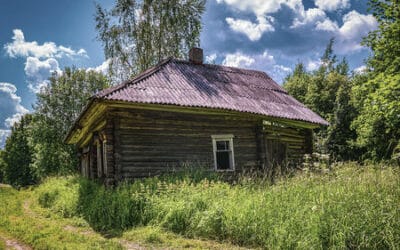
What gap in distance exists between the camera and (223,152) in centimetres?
1402

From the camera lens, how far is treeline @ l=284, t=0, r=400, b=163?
13492 millimetres

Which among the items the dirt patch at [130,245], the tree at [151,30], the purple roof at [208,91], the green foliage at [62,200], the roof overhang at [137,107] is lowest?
the dirt patch at [130,245]

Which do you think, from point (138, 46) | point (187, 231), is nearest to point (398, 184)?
point (187, 231)

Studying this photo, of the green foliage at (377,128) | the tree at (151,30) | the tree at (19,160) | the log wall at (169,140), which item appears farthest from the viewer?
the tree at (19,160)

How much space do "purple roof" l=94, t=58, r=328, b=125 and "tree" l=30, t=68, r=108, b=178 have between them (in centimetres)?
1522

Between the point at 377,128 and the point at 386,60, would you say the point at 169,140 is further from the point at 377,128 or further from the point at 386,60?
the point at 377,128

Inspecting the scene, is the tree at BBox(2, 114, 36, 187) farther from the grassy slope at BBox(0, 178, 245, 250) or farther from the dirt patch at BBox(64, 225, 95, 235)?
the dirt patch at BBox(64, 225, 95, 235)

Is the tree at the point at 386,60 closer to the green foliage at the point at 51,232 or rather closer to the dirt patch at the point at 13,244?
the green foliage at the point at 51,232

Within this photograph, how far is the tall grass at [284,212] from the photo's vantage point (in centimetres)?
523

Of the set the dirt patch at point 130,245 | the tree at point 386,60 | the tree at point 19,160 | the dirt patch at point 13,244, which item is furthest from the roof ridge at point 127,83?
the tree at point 19,160

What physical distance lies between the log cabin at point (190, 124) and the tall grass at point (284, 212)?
2932 mm

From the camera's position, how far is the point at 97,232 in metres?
7.88

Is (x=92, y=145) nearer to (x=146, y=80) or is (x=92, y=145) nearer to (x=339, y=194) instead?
(x=146, y=80)

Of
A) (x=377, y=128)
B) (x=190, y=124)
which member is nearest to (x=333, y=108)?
(x=377, y=128)
